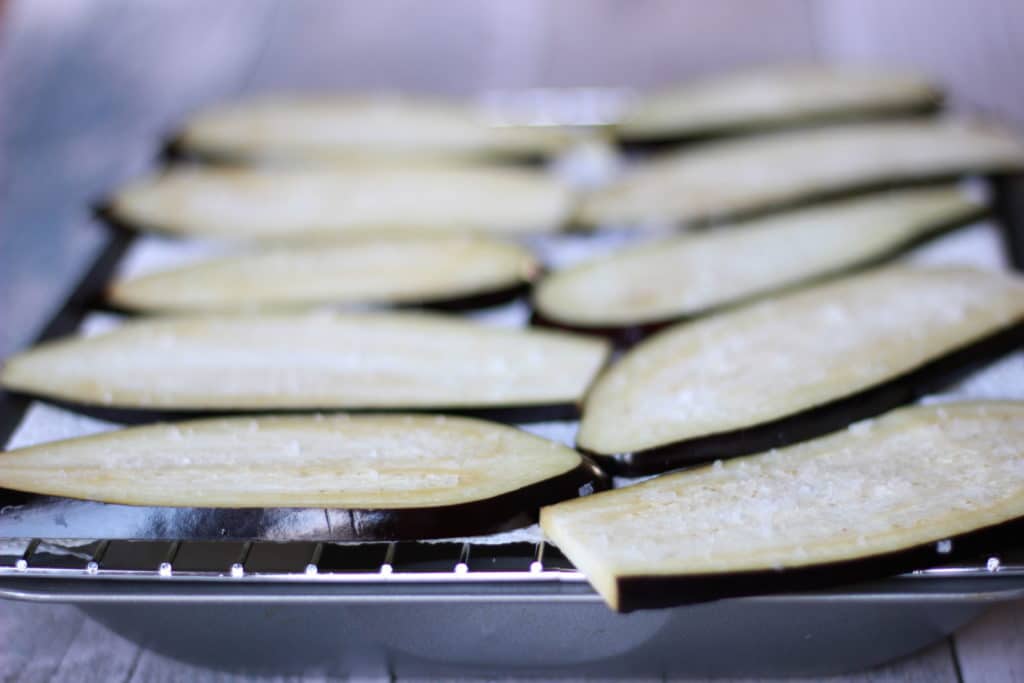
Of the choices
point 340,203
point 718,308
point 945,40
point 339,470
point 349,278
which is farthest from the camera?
point 945,40

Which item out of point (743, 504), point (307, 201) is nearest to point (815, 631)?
point (743, 504)

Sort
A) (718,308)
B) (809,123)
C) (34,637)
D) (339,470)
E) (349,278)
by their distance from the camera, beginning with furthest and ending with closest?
(809,123) < (349,278) < (718,308) < (34,637) < (339,470)

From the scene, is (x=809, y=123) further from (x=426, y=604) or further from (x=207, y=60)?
(x=207, y=60)

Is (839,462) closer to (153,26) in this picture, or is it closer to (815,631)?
(815,631)

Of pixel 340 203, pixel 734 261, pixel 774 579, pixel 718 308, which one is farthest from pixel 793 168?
pixel 774 579

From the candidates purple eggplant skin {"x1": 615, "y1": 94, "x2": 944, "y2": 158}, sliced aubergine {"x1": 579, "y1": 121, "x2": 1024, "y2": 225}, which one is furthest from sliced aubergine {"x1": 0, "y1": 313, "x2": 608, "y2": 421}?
purple eggplant skin {"x1": 615, "y1": 94, "x2": 944, "y2": 158}
